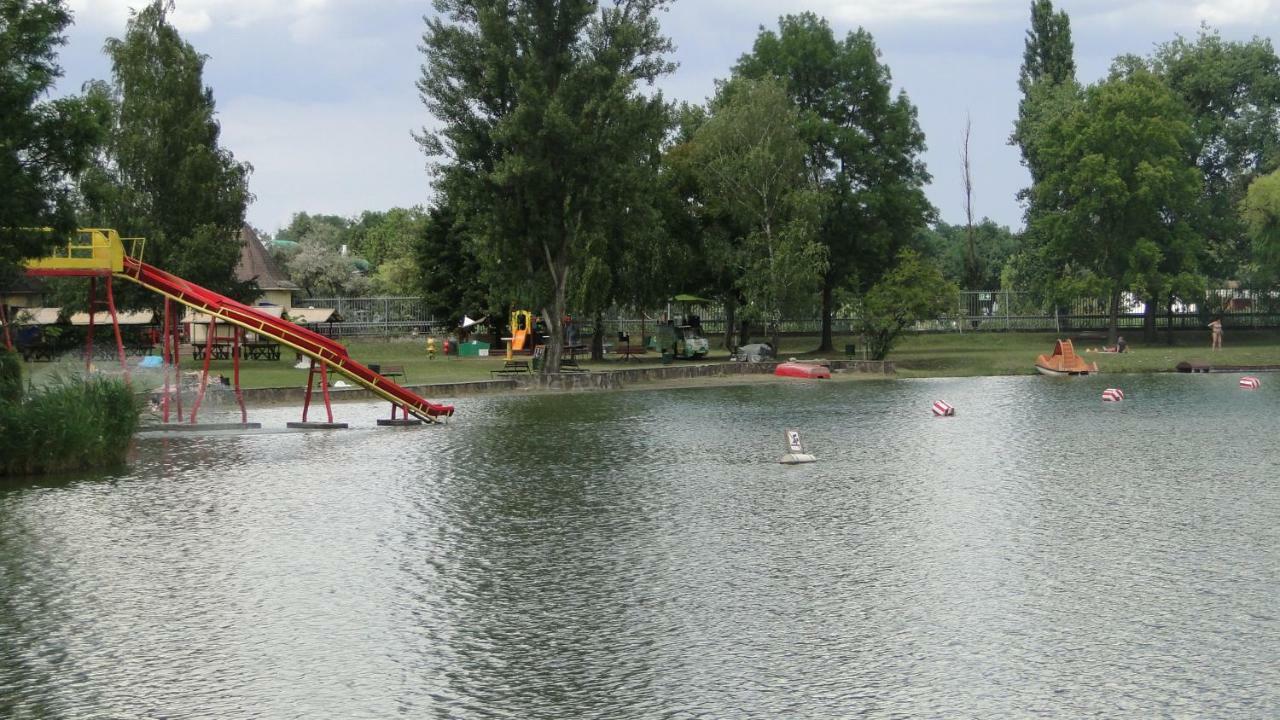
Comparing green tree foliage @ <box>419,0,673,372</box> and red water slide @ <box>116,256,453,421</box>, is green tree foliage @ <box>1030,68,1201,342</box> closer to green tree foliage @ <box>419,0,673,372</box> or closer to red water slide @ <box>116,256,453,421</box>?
green tree foliage @ <box>419,0,673,372</box>

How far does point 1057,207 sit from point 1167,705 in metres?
73.9

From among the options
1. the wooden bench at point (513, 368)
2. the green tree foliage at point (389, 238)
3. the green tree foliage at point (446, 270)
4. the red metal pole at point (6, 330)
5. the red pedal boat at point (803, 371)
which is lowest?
the red pedal boat at point (803, 371)

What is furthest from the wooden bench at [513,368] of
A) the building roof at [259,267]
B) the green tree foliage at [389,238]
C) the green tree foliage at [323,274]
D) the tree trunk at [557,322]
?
the green tree foliage at [389,238]

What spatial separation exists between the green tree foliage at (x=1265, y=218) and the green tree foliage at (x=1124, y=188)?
2.80m

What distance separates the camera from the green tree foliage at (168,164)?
60.6m

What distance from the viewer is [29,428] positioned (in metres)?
24.5

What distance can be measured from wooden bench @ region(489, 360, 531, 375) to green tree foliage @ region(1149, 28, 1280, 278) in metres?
43.6

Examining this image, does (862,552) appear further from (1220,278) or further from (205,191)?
(1220,278)

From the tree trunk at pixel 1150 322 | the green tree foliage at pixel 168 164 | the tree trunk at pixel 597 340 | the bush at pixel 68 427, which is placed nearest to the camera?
the bush at pixel 68 427

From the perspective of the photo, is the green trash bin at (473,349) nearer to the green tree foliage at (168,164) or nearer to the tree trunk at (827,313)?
the green tree foliage at (168,164)

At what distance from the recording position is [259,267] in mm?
91688

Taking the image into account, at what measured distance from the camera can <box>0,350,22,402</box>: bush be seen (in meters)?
25.0

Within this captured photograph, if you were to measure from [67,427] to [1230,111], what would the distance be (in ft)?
249

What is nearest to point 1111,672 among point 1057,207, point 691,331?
point 691,331
